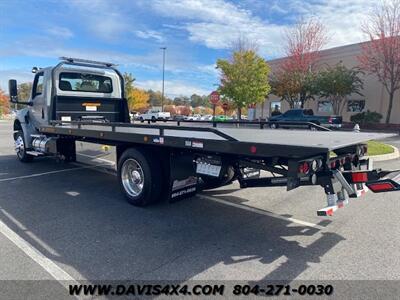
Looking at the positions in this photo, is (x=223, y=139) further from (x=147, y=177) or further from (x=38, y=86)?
(x=38, y=86)

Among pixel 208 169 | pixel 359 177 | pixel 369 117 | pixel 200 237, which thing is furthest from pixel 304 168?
pixel 369 117

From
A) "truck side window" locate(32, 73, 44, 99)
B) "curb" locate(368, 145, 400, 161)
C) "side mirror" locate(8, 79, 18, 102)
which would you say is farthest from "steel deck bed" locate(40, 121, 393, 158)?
"curb" locate(368, 145, 400, 161)

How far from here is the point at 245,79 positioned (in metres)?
27.6

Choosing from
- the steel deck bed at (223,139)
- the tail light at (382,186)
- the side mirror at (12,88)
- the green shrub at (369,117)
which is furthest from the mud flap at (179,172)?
the green shrub at (369,117)

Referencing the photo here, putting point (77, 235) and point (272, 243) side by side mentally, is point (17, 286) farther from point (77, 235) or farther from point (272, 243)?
point (272, 243)

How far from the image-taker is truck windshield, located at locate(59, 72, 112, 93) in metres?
8.26

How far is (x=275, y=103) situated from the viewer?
37.2 meters

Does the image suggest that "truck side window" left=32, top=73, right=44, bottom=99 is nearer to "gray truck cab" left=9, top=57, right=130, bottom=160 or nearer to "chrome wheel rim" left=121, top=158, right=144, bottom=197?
"gray truck cab" left=9, top=57, right=130, bottom=160

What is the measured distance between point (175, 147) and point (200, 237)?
48.3 inches

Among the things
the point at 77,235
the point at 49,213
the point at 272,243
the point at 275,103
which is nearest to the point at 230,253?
the point at 272,243

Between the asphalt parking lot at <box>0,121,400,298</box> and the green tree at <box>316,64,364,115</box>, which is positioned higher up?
the green tree at <box>316,64,364,115</box>

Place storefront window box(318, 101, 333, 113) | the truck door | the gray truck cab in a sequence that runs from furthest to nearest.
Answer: storefront window box(318, 101, 333, 113), the truck door, the gray truck cab

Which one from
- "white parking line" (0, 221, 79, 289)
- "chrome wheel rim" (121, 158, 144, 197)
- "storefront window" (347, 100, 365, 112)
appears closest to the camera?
"white parking line" (0, 221, 79, 289)

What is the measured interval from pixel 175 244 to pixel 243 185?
4.70ft
